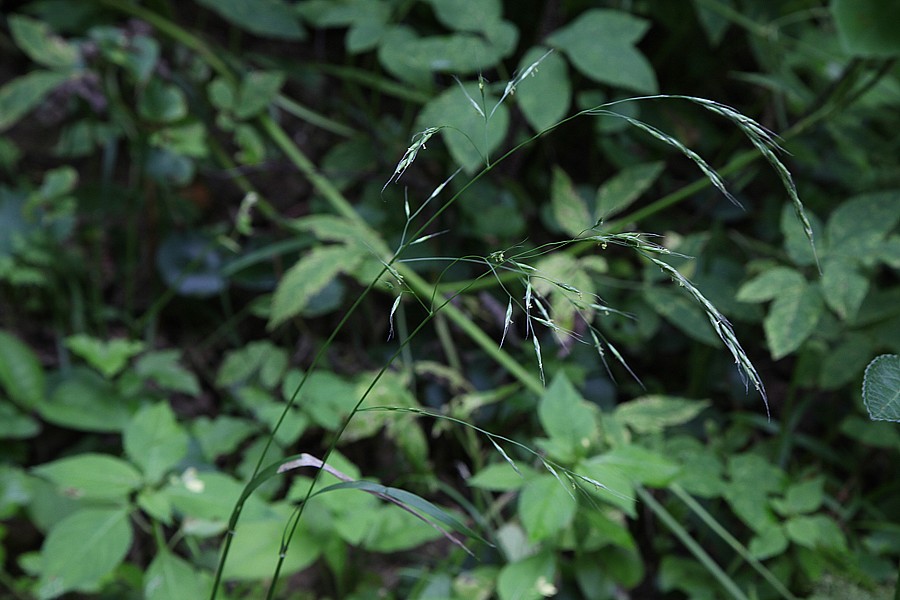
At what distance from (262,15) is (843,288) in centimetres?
130

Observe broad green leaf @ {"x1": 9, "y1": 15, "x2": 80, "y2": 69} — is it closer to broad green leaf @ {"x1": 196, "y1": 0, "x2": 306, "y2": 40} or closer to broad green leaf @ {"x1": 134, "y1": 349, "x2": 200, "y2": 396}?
broad green leaf @ {"x1": 196, "y1": 0, "x2": 306, "y2": 40}

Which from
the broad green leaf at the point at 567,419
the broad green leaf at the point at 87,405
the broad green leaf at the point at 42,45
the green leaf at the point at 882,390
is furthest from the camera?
the broad green leaf at the point at 42,45

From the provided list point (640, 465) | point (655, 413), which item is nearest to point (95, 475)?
point (640, 465)

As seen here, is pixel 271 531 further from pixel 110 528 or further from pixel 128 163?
pixel 128 163

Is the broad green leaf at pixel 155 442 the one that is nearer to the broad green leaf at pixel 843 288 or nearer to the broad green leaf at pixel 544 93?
the broad green leaf at pixel 544 93

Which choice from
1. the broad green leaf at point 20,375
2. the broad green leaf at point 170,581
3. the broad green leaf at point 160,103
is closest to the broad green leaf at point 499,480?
the broad green leaf at point 170,581

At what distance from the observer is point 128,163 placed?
1.91m

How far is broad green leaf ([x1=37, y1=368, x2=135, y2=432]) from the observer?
1318mm

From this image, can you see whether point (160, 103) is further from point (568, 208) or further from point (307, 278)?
point (568, 208)

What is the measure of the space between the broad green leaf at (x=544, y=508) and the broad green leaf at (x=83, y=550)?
19.8 inches

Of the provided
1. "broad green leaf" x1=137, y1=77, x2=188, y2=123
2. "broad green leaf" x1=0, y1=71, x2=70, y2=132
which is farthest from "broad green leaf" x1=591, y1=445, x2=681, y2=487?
"broad green leaf" x1=0, y1=71, x2=70, y2=132

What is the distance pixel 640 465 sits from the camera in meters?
0.99

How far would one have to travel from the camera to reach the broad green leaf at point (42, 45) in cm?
147

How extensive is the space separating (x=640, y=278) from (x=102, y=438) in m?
1.13
